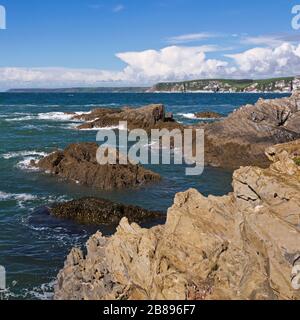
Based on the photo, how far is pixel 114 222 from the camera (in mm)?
27641

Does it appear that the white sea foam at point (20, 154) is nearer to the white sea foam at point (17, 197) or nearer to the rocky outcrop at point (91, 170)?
the rocky outcrop at point (91, 170)

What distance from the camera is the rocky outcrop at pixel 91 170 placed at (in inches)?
1449

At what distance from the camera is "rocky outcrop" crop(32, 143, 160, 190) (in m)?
36.8

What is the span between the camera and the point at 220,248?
43.9 ft

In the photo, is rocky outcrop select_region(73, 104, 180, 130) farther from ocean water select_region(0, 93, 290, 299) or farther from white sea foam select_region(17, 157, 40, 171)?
white sea foam select_region(17, 157, 40, 171)

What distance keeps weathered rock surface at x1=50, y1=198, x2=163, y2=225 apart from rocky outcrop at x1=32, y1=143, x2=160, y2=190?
22.6 feet

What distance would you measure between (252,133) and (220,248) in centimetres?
3937

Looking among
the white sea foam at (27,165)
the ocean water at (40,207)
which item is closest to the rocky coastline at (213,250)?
the ocean water at (40,207)

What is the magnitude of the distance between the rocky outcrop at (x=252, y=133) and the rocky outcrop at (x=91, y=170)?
35.6 ft

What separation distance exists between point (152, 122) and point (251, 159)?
2516 centimetres

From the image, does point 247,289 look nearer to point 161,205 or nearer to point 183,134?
point 161,205

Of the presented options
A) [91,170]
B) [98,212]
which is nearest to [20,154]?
[91,170]

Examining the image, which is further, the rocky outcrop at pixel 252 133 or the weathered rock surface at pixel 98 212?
the rocky outcrop at pixel 252 133

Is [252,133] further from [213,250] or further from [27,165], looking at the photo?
[213,250]
